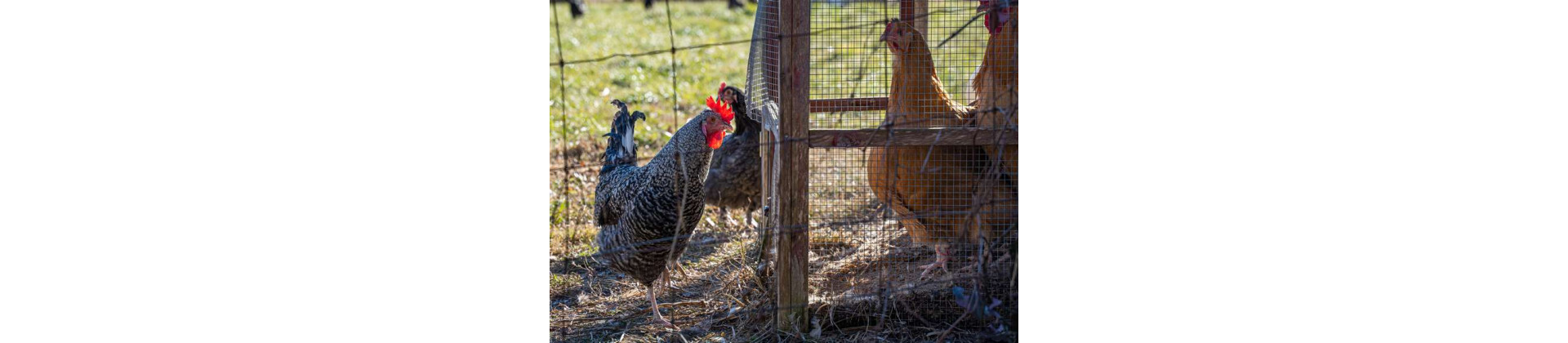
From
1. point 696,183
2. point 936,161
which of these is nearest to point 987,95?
point 936,161

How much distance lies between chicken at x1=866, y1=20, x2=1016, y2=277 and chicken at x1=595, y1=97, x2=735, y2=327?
658mm

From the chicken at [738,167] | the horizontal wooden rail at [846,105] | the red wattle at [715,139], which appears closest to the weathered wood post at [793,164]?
the red wattle at [715,139]

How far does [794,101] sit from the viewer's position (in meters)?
3.22

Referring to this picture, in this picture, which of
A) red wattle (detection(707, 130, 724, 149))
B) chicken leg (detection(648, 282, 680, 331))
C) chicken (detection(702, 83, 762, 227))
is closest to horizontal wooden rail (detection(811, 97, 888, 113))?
red wattle (detection(707, 130, 724, 149))

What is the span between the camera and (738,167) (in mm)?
4875

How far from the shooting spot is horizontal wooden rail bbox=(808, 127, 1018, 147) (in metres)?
3.28

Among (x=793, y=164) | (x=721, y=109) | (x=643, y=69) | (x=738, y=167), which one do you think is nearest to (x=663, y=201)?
(x=721, y=109)

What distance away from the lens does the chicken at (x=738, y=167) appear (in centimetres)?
487

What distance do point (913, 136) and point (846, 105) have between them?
0.86 m

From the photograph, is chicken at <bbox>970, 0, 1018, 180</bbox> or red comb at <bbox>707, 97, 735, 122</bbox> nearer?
chicken at <bbox>970, 0, 1018, 180</bbox>

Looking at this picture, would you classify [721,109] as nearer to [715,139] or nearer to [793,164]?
[715,139]

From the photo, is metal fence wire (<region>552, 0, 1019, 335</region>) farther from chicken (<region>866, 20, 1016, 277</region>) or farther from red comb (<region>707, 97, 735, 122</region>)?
red comb (<region>707, 97, 735, 122</region>)

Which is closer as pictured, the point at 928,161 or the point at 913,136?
the point at 913,136

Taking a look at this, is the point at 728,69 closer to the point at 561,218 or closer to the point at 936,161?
the point at 561,218
